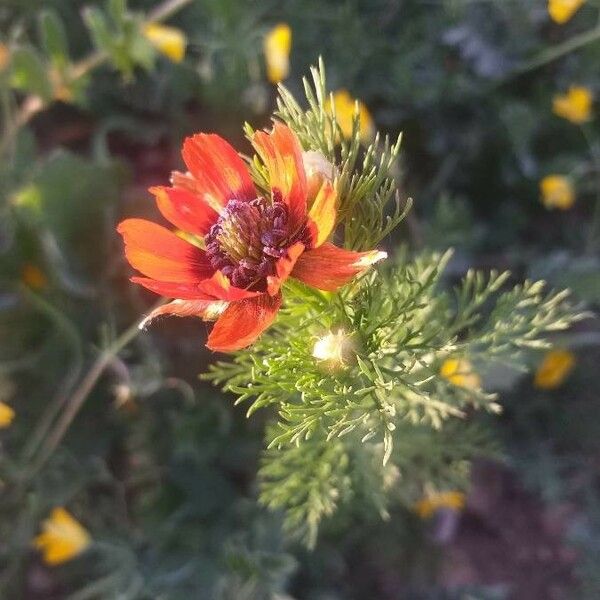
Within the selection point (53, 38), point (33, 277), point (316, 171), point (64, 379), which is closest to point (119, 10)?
point (53, 38)

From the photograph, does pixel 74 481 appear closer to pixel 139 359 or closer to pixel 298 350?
pixel 139 359

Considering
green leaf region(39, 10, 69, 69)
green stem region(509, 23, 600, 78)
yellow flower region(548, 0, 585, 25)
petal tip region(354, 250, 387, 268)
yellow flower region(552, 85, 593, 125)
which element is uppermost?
green stem region(509, 23, 600, 78)

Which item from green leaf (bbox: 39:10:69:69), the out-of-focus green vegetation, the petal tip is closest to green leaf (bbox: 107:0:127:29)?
the out-of-focus green vegetation

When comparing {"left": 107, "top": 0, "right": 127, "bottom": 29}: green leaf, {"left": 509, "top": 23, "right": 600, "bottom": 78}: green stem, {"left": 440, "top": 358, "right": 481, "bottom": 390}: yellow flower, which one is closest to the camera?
{"left": 440, "top": 358, "right": 481, "bottom": 390}: yellow flower

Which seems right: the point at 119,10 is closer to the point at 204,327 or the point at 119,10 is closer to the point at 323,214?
the point at 204,327

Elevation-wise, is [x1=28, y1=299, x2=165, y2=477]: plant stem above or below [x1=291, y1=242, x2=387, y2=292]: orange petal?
above

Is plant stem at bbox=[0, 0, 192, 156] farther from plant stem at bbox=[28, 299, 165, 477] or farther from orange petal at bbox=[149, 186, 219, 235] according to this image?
orange petal at bbox=[149, 186, 219, 235]
